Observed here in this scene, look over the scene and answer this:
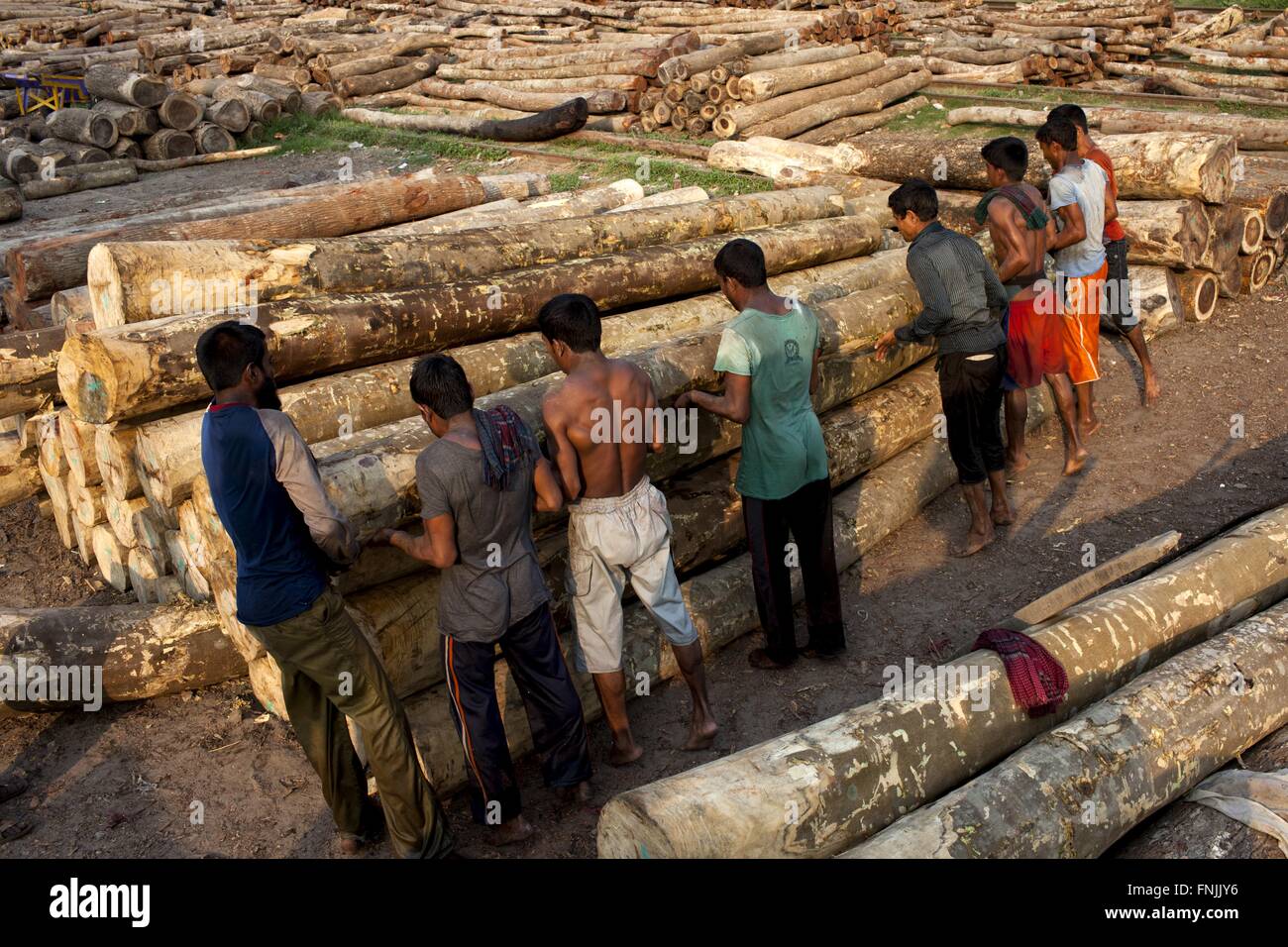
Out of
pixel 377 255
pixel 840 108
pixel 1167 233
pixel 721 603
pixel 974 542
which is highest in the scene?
pixel 377 255

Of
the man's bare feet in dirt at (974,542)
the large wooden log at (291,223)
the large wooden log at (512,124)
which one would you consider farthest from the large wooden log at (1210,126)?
the man's bare feet in dirt at (974,542)

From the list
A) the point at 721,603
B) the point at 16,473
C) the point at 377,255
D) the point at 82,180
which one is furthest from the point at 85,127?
the point at 721,603

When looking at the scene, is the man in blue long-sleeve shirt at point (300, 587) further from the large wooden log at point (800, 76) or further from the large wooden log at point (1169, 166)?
the large wooden log at point (800, 76)

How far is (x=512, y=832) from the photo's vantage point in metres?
4.80

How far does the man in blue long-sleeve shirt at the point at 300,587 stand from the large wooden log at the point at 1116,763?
1.93m

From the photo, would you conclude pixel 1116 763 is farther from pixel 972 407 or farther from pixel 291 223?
pixel 291 223

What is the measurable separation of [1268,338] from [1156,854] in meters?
7.07

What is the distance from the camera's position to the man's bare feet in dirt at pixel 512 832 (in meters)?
4.80

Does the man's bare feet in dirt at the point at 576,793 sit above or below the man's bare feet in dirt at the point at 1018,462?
below

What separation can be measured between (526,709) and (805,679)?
1.64 metres

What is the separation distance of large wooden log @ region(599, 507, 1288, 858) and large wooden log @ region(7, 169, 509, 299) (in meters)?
7.25

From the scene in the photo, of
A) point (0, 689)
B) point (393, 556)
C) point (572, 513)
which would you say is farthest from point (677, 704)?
point (0, 689)

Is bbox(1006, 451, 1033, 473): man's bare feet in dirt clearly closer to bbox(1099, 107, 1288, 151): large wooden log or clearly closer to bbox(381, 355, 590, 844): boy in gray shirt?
bbox(381, 355, 590, 844): boy in gray shirt

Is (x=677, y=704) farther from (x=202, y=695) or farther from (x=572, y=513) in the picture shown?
(x=202, y=695)
